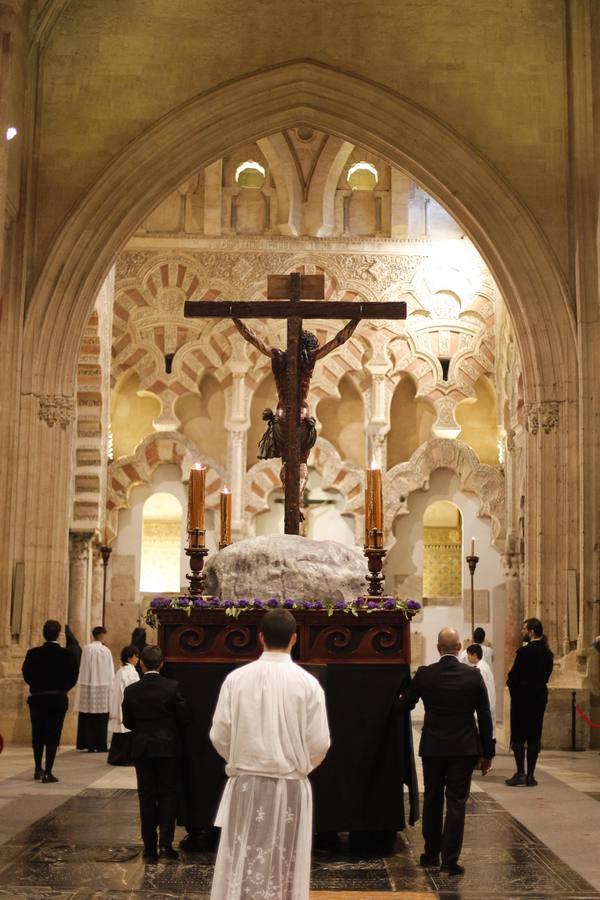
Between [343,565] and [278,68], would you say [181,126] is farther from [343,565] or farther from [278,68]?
[343,565]

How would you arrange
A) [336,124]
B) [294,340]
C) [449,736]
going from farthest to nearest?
[336,124] → [294,340] → [449,736]

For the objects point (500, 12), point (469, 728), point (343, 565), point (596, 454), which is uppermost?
point (500, 12)

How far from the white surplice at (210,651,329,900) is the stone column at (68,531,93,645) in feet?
42.4

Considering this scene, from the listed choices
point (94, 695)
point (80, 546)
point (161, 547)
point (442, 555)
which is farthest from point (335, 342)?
point (442, 555)

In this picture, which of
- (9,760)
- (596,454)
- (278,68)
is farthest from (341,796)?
(278,68)

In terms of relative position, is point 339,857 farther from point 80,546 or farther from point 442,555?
point 442,555

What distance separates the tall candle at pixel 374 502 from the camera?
7102 millimetres

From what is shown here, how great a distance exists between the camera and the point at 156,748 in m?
6.63

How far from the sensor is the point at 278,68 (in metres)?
15.2

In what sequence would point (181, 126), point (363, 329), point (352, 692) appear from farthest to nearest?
point (363, 329)
point (181, 126)
point (352, 692)

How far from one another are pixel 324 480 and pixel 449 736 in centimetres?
1312

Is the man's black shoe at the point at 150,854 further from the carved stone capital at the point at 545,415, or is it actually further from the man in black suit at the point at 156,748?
the carved stone capital at the point at 545,415

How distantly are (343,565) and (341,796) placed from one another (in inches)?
58.0

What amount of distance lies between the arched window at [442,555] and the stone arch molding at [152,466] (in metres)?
3.81
